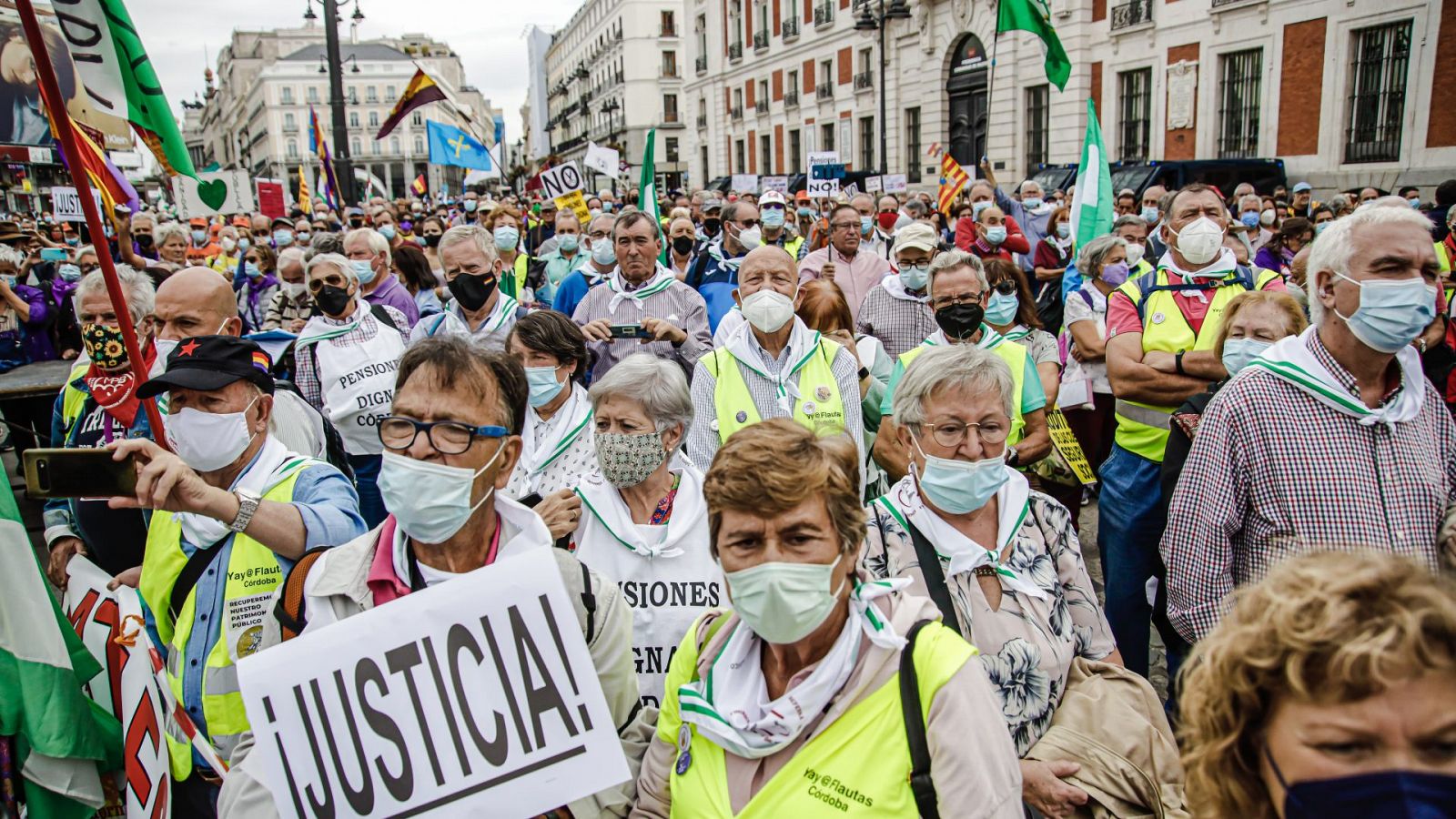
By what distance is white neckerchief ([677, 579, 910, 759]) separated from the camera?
192cm

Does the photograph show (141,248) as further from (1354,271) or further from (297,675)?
(1354,271)

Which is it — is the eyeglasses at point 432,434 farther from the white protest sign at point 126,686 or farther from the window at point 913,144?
the window at point 913,144

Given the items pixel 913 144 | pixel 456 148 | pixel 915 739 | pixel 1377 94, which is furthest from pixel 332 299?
pixel 913 144

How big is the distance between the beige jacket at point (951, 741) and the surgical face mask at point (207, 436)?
5.61 ft

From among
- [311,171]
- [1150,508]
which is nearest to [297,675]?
[1150,508]

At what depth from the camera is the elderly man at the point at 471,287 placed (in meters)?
5.62

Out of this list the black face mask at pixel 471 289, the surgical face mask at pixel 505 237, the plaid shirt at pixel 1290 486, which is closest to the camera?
the plaid shirt at pixel 1290 486

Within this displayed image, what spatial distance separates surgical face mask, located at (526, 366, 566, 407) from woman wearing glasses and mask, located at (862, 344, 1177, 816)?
1663mm

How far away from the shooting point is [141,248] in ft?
40.4

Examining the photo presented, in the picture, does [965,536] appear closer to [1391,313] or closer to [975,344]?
[1391,313]

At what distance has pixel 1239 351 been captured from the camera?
11.7 feet

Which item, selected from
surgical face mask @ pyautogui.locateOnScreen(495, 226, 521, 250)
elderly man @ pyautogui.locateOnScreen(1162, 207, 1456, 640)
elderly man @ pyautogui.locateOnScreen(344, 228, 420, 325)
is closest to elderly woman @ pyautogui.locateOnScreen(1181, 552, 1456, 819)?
elderly man @ pyautogui.locateOnScreen(1162, 207, 1456, 640)

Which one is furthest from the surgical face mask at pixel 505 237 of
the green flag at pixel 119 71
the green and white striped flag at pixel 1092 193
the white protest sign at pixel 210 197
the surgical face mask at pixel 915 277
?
the green and white striped flag at pixel 1092 193

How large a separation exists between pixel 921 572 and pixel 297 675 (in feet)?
5.06
